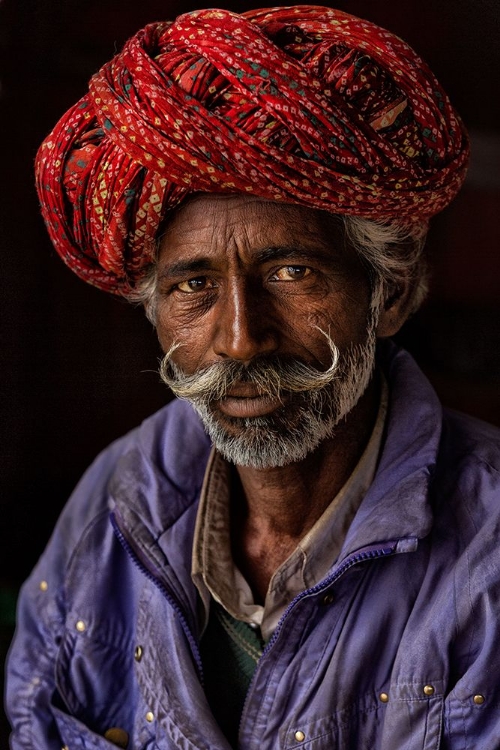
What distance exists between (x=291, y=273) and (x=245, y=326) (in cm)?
13

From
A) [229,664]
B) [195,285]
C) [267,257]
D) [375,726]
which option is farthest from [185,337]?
[375,726]

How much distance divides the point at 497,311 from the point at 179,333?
3.23ft

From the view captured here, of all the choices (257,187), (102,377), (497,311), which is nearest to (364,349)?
(257,187)

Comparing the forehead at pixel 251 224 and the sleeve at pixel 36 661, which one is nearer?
the forehead at pixel 251 224

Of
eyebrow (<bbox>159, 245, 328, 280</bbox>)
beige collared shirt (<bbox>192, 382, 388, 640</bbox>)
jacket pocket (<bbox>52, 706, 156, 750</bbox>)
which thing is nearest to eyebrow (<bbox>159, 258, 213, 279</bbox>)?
eyebrow (<bbox>159, 245, 328, 280</bbox>)

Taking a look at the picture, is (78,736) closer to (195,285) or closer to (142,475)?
(142,475)

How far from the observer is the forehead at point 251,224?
4.06 ft

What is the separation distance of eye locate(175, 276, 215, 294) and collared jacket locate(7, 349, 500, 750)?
37 centimetres

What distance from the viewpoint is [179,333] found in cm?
137

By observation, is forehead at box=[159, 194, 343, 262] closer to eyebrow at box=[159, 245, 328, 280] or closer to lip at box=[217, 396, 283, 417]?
eyebrow at box=[159, 245, 328, 280]

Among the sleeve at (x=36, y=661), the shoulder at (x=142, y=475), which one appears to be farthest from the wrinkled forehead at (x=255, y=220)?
the sleeve at (x=36, y=661)

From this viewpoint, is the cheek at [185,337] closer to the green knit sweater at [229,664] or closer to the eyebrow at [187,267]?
the eyebrow at [187,267]

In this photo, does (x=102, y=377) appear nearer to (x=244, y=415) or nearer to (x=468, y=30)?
(x=244, y=415)

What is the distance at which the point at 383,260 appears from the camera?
1.35 meters
